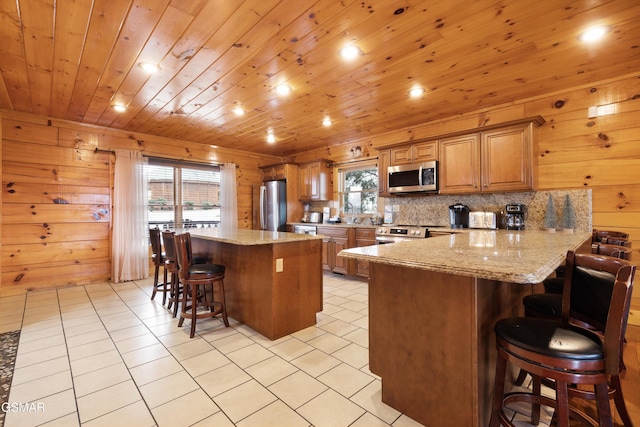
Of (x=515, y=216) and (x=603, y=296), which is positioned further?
(x=515, y=216)

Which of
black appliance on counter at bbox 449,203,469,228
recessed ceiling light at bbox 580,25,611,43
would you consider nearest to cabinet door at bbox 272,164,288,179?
black appliance on counter at bbox 449,203,469,228

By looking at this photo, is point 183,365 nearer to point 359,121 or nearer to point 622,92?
point 359,121

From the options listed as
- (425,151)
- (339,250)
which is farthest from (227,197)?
(425,151)

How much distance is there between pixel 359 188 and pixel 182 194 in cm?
335

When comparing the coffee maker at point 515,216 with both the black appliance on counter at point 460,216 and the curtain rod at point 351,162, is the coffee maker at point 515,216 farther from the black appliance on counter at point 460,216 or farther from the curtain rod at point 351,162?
the curtain rod at point 351,162

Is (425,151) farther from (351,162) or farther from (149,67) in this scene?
(149,67)

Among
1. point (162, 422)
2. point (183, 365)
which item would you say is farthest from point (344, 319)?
point (162, 422)

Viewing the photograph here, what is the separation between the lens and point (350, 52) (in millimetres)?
2480

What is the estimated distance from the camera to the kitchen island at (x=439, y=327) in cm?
131

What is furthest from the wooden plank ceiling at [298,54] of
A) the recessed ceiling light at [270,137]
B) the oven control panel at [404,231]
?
the oven control panel at [404,231]

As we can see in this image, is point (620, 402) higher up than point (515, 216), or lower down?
lower down

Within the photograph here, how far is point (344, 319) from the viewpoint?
306 cm

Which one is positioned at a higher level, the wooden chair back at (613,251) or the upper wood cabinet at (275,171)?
the upper wood cabinet at (275,171)

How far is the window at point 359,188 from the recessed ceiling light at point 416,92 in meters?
1.89
